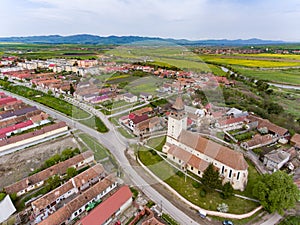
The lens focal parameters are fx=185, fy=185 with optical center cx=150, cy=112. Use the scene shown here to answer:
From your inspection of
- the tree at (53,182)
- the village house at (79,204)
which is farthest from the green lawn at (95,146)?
the tree at (53,182)

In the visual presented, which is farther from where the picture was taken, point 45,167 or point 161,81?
A: point 161,81

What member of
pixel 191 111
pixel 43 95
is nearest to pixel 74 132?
pixel 191 111

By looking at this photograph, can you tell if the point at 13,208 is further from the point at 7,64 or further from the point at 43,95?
the point at 7,64

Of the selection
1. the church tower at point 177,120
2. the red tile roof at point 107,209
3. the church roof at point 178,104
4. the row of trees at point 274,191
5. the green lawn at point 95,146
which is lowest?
the green lawn at point 95,146

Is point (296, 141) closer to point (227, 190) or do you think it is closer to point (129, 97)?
point (227, 190)

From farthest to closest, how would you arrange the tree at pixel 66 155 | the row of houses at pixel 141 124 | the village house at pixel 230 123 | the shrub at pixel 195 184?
1. the village house at pixel 230 123
2. the row of houses at pixel 141 124
3. the tree at pixel 66 155
4. the shrub at pixel 195 184

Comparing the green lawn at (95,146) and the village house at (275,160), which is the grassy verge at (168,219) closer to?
the green lawn at (95,146)

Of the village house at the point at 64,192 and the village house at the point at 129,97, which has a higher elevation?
the village house at the point at 129,97
